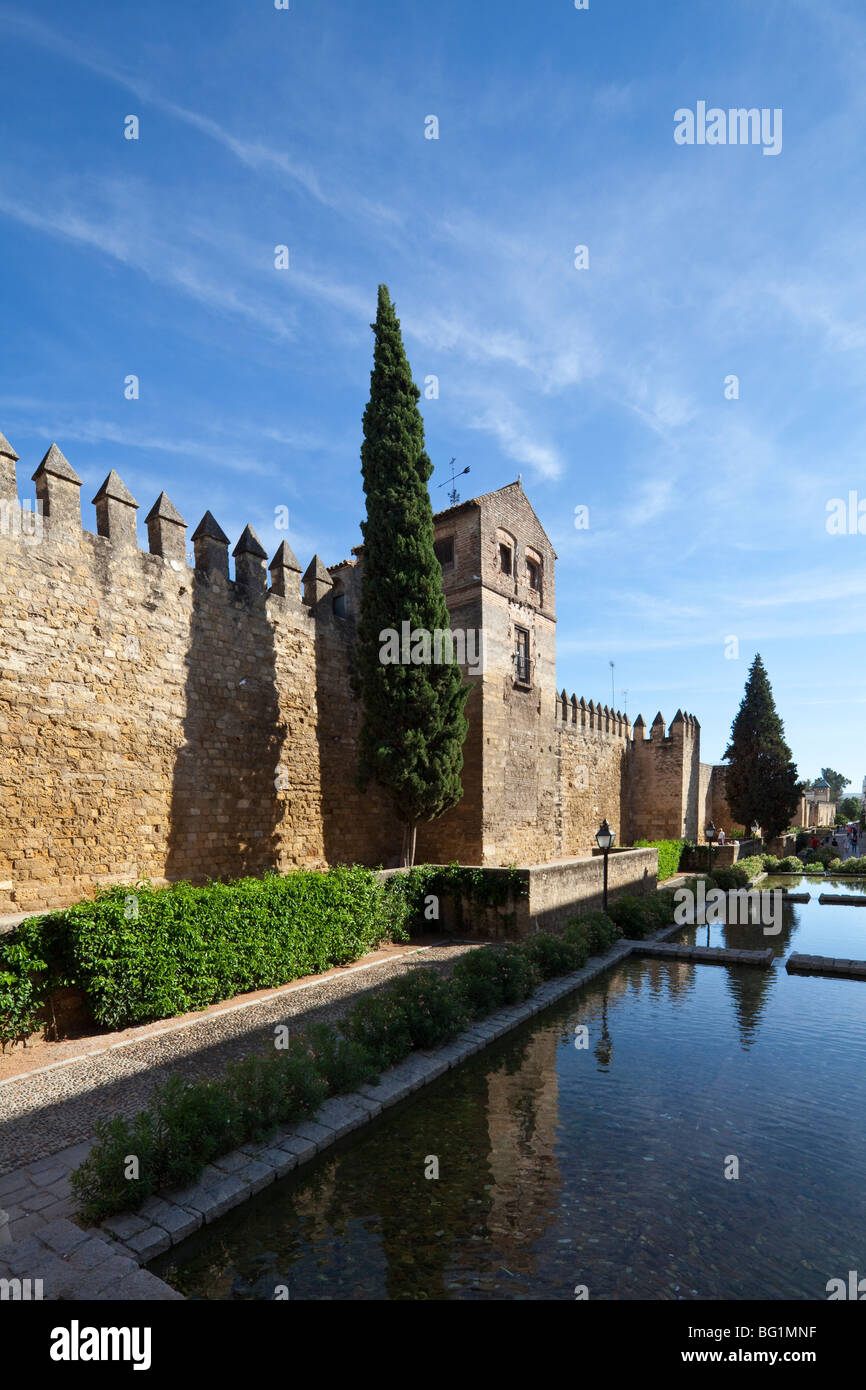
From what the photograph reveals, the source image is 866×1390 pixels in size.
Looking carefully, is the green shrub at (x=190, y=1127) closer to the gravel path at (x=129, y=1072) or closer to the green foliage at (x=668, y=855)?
the gravel path at (x=129, y=1072)

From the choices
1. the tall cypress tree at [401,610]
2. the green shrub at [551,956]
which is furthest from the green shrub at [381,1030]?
the tall cypress tree at [401,610]

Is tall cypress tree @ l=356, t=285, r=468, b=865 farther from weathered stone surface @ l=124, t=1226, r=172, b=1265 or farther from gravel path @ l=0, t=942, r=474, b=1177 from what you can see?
weathered stone surface @ l=124, t=1226, r=172, b=1265

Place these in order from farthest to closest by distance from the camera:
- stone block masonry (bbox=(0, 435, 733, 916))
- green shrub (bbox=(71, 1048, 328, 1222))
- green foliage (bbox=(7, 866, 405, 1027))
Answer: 1. stone block masonry (bbox=(0, 435, 733, 916))
2. green foliage (bbox=(7, 866, 405, 1027))
3. green shrub (bbox=(71, 1048, 328, 1222))

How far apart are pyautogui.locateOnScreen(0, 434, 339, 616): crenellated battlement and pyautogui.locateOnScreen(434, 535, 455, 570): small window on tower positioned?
3411 millimetres

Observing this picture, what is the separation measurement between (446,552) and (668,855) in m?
13.5

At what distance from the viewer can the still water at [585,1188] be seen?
142 inches

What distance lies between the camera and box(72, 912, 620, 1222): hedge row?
4.06 m

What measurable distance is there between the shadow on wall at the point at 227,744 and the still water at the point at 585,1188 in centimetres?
670

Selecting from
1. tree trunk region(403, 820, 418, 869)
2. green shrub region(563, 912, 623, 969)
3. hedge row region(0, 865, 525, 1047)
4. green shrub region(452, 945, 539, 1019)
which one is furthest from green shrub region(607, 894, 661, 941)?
hedge row region(0, 865, 525, 1047)

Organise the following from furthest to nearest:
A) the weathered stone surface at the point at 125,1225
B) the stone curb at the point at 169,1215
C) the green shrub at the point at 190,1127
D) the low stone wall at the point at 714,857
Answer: the low stone wall at the point at 714,857 < the green shrub at the point at 190,1127 < the weathered stone surface at the point at 125,1225 < the stone curb at the point at 169,1215

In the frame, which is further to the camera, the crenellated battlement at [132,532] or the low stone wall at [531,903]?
the low stone wall at [531,903]

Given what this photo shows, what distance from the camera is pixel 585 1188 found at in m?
4.46

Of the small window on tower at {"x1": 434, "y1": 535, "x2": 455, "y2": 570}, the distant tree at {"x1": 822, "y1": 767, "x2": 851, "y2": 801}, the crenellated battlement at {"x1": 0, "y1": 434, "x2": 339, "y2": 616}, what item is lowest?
the distant tree at {"x1": 822, "y1": 767, "x2": 851, "y2": 801}

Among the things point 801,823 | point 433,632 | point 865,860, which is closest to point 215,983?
point 433,632
